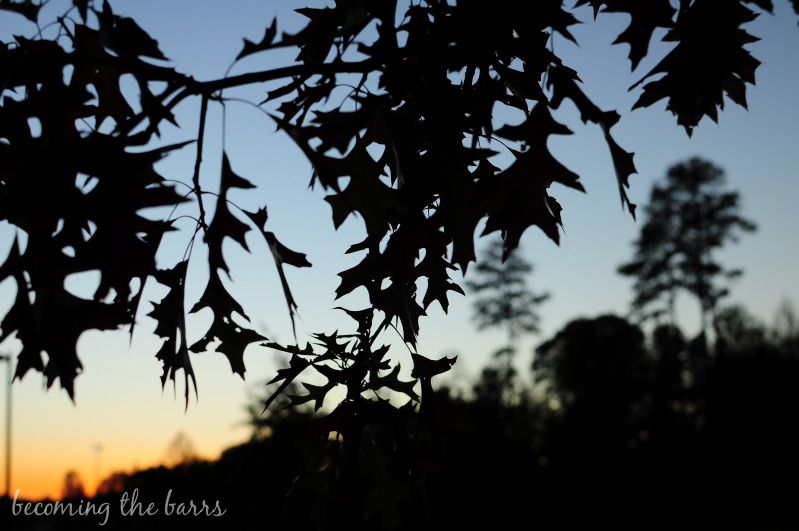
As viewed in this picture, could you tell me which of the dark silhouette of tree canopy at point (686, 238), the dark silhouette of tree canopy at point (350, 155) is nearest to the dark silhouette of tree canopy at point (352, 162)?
the dark silhouette of tree canopy at point (350, 155)

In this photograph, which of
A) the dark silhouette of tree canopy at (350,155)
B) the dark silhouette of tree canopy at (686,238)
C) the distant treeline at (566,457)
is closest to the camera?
the dark silhouette of tree canopy at (350,155)

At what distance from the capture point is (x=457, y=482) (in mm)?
12539

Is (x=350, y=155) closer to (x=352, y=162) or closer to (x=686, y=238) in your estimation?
(x=352, y=162)

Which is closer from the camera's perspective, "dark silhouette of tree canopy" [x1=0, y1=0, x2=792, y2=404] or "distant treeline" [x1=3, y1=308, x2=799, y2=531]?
"dark silhouette of tree canopy" [x1=0, y1=0, x2=792, y2=404]

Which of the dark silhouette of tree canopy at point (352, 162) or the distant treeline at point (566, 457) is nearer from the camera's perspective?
the dark silhouette of tree canopy at point (352, 162)

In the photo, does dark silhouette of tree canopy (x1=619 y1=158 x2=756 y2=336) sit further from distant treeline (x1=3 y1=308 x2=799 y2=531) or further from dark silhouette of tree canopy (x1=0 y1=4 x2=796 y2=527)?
dark silhouette of tree canopy (x1=0 y1=4 x2=796 y2=527)

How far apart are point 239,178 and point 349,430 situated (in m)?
1.14

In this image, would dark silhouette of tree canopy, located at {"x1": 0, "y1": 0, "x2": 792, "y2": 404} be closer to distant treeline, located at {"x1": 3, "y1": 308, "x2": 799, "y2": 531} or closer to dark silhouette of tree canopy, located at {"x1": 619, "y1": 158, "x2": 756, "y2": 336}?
distant treeline, located at {"x1": 3, "y1": 308, "x2": 799, "y2": 531}

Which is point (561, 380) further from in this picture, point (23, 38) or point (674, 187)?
point (23, 38)

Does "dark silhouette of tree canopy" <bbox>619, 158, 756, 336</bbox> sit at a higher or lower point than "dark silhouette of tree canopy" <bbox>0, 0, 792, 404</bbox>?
higher

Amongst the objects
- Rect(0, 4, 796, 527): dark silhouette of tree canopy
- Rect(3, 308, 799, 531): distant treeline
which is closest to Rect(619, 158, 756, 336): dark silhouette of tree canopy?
Rect(3, 308, 799, 531): distant treeline

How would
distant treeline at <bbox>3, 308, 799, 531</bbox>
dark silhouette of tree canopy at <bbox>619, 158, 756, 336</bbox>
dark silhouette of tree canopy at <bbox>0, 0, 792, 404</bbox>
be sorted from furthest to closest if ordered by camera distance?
dark silhouette of tree canopy at <bbox>619, 158, 756, 336</bbox> → distant treeline at <bbox>3, 308, 799, 531</bbox> → dark silhouette of tree canopy at <bbox>0, 0, 792, 404</bbox>

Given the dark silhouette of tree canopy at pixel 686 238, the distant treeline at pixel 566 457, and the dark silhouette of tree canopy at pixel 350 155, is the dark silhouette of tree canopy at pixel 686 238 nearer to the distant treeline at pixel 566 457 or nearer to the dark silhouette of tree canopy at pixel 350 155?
the distant treeline at pixel 566 457

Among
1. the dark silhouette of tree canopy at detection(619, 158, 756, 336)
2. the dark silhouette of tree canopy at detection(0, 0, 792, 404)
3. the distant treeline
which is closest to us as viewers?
the dark silhouette of tree canopy at detection(0, 0, 792, 404)
